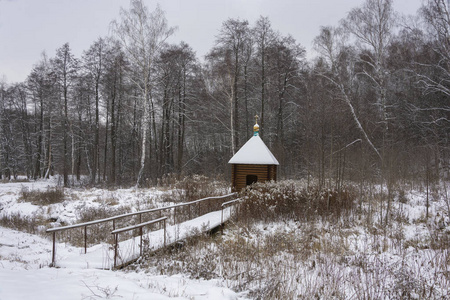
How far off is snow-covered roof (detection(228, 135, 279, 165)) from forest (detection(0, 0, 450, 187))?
76.4 inches

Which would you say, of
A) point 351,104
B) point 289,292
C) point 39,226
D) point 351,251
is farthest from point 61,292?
point 351,104

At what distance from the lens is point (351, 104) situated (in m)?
17.2

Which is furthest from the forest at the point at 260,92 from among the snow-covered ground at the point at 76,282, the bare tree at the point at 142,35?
the snow-covered ground at the point at 76,282

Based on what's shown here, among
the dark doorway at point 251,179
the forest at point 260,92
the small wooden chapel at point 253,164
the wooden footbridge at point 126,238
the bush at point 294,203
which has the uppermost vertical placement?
the forest at point 260,92

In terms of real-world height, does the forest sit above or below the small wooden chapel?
above

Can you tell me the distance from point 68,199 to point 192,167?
43.9ft

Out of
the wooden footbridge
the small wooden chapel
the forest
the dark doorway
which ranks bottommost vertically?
the wooden footbridge

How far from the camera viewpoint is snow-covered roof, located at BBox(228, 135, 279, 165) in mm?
11937

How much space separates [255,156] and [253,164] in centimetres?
40

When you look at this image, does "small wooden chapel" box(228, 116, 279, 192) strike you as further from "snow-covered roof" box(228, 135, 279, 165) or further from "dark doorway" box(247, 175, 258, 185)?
"dark doorway" box(247, 175, 258, 185)

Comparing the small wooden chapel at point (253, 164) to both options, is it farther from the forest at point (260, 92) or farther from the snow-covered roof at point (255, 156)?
the forest at point (260, 92)

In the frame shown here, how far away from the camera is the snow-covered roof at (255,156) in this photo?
470 inches

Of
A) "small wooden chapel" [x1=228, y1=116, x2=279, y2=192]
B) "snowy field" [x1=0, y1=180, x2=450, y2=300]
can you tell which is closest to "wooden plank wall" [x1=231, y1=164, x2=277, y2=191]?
A: "small wooden chapel" [x1=228, y1=116, x2=279, y2=192]

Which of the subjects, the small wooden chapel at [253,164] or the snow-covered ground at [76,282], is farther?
the small wooden chapel at [253,164]
